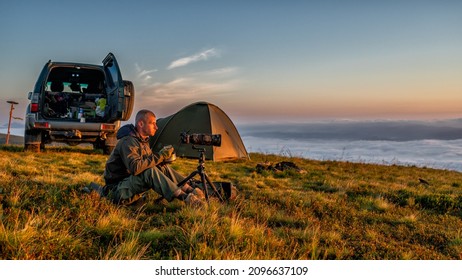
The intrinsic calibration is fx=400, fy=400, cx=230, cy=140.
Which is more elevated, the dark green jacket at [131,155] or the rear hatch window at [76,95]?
the rear hatch window at [76,95]

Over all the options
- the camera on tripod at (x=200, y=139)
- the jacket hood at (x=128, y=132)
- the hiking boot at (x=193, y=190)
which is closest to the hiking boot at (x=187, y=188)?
the hiking boot at (x=193, y=190)

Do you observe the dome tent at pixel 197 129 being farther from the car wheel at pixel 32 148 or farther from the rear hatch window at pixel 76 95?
the car wheel at pixel 32 148

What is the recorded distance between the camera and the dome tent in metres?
13.5

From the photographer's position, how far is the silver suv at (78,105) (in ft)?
38.2

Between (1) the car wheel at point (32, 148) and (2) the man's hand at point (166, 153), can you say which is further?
(1) the car wheel at point (32, 148)

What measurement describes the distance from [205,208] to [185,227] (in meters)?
0.85

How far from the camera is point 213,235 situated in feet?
13.9

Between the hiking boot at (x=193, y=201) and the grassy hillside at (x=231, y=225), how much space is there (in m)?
0.11

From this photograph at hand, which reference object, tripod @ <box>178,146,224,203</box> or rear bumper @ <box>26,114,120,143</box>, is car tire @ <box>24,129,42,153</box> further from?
tripod @ <box>178,146,224,203</box>

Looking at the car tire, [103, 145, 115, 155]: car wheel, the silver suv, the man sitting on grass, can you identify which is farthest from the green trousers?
the car tire

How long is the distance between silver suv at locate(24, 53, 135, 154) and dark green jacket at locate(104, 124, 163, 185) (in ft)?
19.1

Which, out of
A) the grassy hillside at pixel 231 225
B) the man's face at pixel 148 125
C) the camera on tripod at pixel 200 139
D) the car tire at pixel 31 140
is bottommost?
the grassy hillside at pixel 231 225

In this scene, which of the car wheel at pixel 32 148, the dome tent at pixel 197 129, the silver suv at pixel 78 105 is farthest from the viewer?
the dome tent at pixel 197 129

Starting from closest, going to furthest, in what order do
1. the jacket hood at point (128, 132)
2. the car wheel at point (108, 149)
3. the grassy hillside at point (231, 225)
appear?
the grassy hillside at point (231, 225), the jacket hood at point (128, 132), the car wheel at point (108, 149)
